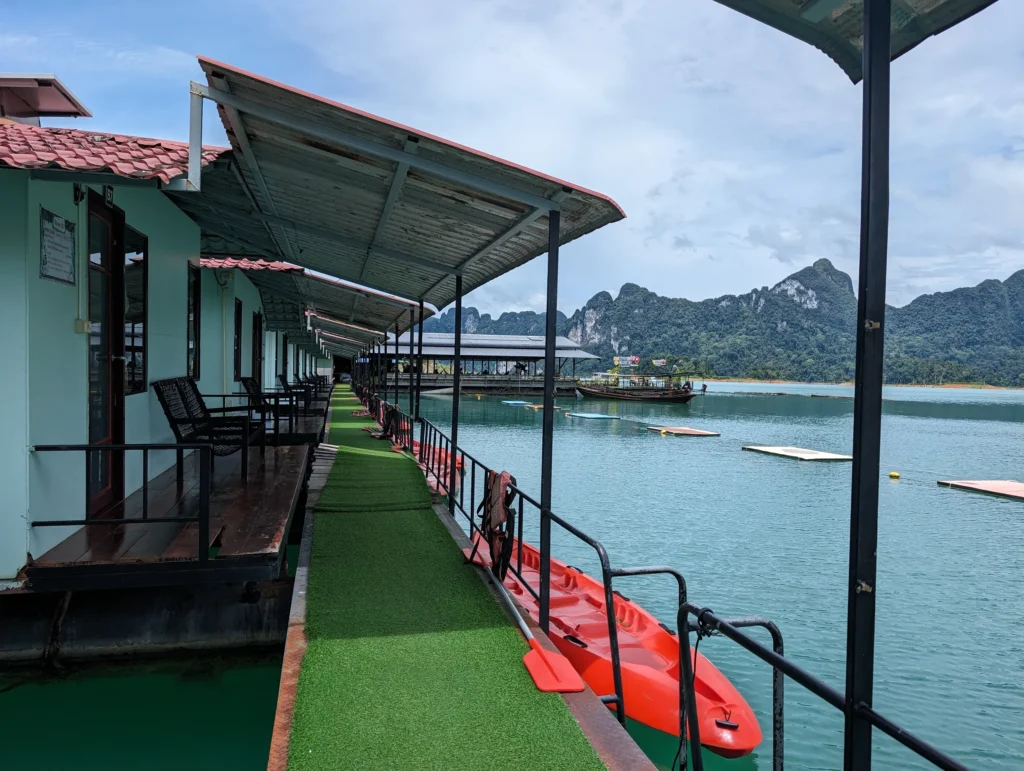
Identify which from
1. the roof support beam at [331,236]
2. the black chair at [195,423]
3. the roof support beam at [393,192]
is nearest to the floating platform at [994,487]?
the roof support beam at [331,236]

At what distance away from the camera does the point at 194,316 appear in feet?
26.1

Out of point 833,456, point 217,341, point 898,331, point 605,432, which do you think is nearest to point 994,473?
point 833,456

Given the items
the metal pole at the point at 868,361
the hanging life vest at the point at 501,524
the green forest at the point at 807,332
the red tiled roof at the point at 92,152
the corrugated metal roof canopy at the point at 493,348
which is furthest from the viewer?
the green forest at the point at 807,332

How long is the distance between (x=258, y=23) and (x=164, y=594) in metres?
3.69

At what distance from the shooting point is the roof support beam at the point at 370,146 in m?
3.77

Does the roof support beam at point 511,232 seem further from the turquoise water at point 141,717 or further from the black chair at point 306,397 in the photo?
the black chair at point 306,397

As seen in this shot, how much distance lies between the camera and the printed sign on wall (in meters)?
3.84

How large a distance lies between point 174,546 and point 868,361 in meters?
3.80

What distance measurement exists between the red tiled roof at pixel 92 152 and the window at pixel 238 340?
6595 mm

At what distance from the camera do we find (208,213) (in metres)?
6.86

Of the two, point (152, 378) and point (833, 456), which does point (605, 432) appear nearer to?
point (833, 456)

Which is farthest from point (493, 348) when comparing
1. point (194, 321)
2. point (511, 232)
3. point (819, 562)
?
point (511, 232)

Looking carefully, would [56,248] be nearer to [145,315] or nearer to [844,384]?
[145,315]

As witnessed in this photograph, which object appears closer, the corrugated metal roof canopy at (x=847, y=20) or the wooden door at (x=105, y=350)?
the corrugated metal roof canopy at (x=847, y=20)
